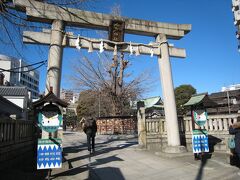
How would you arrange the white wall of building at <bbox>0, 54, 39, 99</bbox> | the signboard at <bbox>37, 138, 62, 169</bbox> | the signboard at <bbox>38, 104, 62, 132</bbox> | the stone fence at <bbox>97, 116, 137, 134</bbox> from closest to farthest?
the signboard at <bbox>37, 138, 62, 169</bbox>
the signboard at <bbox>38, 104, 62, 132</bbox>
the stone fence at <bbox>97, 116, 137, 134</bbox>
the white wall of building at <bbox>0, 54, 39, 99</bbox>

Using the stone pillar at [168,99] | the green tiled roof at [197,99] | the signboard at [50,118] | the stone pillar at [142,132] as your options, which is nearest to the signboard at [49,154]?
the signboard at [50,118]

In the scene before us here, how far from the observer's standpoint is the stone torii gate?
8.46m

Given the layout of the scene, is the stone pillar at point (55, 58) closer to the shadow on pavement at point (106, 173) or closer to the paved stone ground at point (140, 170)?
the paved stone ground at point (140, 170)

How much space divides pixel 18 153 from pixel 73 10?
246 inches

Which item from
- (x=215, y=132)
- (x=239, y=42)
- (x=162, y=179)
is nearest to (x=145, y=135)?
(x=215, y=132)

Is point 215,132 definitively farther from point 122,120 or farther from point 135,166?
point 122,120

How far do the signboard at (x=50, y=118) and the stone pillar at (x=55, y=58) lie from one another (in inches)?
69.9

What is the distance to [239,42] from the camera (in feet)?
136

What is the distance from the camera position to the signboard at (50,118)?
21.2ft

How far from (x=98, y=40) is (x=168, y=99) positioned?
411 cm

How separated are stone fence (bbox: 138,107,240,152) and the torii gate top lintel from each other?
4.48m

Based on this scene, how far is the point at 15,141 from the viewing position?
8.85 metres

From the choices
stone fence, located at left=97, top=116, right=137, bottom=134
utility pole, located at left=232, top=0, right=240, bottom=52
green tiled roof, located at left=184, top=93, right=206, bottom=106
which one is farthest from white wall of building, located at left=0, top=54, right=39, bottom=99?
green tiled roof, located at left=184, top=93, right=206, bottom=106

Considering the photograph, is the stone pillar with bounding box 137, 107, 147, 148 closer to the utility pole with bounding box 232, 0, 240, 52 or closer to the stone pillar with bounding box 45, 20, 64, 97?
the stone pillar with bounding box 45, 20, 64, 97
